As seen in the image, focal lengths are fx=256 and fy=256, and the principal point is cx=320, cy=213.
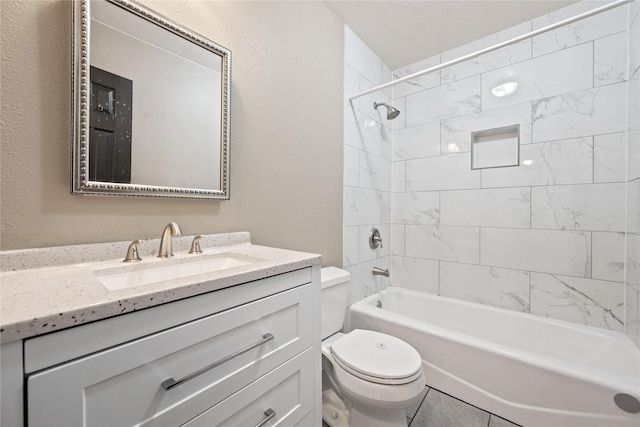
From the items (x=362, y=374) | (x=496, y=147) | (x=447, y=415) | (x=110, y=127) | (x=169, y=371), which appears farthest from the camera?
(x=496, y=147)

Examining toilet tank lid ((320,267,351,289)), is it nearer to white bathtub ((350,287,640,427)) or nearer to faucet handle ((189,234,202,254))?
white bathtub ((350,287,640,427))

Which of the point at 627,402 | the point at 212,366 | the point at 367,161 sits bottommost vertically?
the point at 627,402

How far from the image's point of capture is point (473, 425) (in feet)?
4.43

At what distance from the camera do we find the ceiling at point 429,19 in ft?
5.64

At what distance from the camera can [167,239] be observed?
0.94 metres

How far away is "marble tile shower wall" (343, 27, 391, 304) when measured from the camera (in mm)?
1969

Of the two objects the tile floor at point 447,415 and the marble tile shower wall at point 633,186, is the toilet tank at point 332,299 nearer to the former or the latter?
the tile floor at point 447,415

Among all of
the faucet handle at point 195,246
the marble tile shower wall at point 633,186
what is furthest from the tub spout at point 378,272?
the faucet handle at point 195,246

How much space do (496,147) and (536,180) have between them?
371mm

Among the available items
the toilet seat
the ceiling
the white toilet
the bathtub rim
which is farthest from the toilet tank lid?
the ceiling

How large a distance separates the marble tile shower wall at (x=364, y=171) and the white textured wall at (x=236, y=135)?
0.41ft

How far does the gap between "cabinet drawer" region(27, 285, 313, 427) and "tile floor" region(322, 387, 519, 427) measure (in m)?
1.01

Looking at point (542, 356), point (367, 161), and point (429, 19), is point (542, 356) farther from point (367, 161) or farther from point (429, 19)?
point (429, 19)

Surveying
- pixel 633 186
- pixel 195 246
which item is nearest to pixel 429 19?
pixel 633 186
